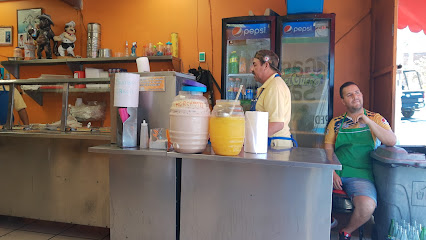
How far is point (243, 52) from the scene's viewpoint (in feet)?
12.4

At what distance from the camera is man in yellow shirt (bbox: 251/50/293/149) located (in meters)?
2.02

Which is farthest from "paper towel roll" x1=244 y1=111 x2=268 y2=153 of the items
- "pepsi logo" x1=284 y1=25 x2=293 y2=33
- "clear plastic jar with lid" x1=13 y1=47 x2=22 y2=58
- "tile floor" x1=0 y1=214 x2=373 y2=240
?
"clear plastic jar with lid" x1=13 y1=47 x2=22 y2=58

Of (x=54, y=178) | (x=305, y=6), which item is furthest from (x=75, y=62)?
(x=305, y=6)

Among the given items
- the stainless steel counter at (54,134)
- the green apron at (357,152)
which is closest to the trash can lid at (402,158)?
the green apron at (357,152)

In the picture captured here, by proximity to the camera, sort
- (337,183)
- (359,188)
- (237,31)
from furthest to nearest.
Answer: (237,31) < (337,183) < (359,188)

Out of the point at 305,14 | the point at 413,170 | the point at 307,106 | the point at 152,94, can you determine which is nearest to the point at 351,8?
the point at 305,14

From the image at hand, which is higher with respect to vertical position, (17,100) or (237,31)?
(237,31)

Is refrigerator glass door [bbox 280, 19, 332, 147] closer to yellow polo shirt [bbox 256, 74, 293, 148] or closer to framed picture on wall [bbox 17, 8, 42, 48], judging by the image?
yellow polo shirt [bbox 256, 74, 293, 148]

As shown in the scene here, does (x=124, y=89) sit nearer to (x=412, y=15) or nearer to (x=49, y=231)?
(x=49, y=231)

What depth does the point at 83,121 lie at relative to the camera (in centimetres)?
307

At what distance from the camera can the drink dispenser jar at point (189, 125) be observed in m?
1.49

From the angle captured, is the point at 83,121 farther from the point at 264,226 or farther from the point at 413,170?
the point at 413,170

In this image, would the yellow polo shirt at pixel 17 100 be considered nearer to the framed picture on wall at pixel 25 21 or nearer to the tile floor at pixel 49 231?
the tile floor at pixel 49 231

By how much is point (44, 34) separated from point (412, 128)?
15.5 ft
